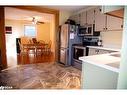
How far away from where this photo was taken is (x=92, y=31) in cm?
388

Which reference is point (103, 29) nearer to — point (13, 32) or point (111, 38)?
point (111, 38)

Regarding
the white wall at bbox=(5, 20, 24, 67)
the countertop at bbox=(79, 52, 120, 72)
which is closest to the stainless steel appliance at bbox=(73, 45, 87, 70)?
the countertop at bbox=(79, 52, 120, 72)

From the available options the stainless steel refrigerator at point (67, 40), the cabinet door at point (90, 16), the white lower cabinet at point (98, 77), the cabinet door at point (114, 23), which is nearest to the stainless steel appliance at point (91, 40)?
the stainless steel refrigerator at point (67, 40)

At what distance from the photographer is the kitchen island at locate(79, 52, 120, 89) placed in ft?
4.29

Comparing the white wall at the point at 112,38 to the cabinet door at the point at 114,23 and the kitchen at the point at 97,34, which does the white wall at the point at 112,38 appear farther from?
the cabinet door at the point at 114,23

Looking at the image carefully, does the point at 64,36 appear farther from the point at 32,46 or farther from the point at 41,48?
the point at 32,46

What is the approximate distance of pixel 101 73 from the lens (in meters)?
1.49

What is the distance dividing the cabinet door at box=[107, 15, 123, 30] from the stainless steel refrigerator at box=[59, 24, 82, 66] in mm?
1363

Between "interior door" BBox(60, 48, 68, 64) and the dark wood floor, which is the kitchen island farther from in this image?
the dark wood floor

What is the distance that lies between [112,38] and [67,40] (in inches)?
A: 59.5

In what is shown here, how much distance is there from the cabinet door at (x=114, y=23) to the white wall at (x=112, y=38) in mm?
288

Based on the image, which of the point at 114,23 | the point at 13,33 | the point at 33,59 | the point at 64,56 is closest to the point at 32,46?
the point at 33,59

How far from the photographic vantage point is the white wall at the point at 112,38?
10.9 feet
